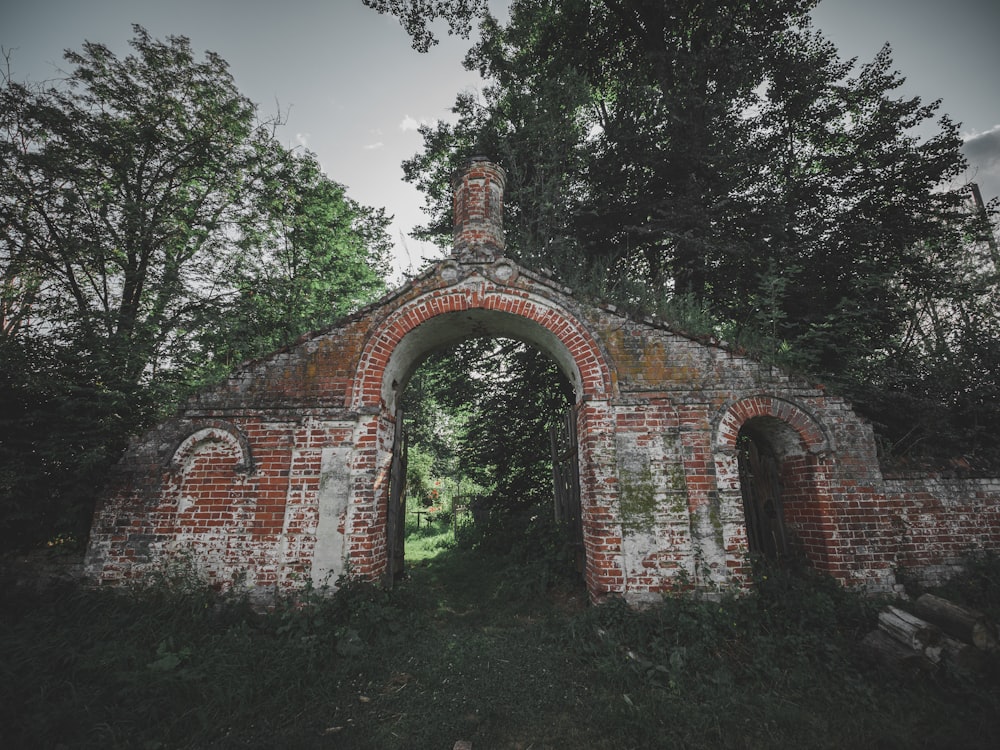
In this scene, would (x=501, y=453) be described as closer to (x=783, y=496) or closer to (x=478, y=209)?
(x=478, y=209)

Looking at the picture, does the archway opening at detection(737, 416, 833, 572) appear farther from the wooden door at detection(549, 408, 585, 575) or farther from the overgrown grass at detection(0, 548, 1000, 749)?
the wooden door at detection(549, 408, 585, 575)

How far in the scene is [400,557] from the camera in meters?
6.44

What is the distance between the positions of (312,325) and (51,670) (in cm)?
853

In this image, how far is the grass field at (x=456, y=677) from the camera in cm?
313

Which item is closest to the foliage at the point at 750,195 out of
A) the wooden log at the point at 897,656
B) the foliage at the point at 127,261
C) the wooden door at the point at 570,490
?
the wooden door at the point at 570,490

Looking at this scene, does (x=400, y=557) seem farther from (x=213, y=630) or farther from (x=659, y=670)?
(x=659, y=670)

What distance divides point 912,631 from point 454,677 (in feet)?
14.0

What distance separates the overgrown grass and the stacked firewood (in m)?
0.14

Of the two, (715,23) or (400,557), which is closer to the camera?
(400,557)

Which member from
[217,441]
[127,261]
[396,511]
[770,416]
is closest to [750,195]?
[770,416]

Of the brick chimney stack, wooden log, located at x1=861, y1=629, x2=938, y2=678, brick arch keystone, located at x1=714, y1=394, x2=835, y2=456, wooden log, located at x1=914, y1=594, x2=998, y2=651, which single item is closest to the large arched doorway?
the brick chimney stack

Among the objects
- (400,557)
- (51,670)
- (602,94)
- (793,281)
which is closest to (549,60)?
(602,94)

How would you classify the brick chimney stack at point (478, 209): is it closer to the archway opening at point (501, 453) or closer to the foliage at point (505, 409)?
the archway opening at point (501, 453)

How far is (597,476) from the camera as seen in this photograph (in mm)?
5270
